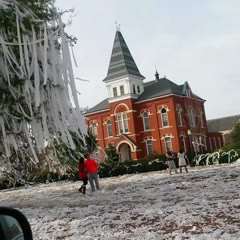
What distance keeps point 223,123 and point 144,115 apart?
4193cm

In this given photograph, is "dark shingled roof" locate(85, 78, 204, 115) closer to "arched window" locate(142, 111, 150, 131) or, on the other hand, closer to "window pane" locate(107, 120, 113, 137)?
"arched window" locate(142, 111, 150, 131)

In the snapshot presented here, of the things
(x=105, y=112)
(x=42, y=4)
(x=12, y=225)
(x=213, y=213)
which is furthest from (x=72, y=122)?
(x=105, y=112)

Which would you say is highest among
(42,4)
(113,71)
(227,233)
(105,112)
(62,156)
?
(113,71)

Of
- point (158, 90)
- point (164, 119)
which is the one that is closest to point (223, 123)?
point (158, 90)

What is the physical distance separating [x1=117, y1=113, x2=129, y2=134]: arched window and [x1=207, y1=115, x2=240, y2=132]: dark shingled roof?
1586 inches

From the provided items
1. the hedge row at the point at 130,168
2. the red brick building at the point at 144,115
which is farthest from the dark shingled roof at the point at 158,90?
the hedge row at the point at 130,168

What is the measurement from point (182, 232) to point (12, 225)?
538 cm

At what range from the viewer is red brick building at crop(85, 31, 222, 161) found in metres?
51.8

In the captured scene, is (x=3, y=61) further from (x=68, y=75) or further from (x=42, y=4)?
(x=42, y=4)

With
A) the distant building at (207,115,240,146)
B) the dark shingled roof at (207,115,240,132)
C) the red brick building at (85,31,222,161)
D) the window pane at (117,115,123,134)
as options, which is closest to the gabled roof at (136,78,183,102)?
the red brick building at (85,31,222,161)

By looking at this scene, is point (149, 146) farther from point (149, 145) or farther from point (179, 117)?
point (179, 117)

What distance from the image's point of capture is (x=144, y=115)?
176ft

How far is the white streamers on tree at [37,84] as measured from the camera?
4.75 metres

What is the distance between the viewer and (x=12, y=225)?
2658mm
